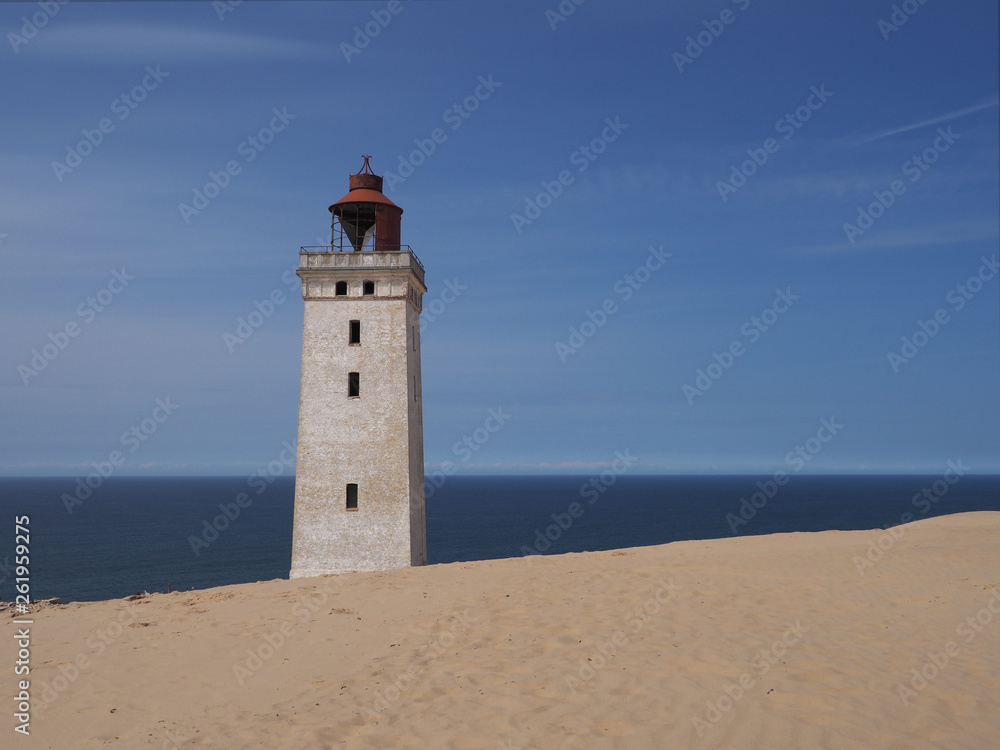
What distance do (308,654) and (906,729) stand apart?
9265 millimetres

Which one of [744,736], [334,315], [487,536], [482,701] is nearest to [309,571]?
[334,315]

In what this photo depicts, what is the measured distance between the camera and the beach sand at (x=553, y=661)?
8.91m

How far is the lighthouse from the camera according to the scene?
86.5ft

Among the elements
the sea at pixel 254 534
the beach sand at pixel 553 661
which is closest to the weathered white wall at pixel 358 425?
the beach sand at pixel 553 661

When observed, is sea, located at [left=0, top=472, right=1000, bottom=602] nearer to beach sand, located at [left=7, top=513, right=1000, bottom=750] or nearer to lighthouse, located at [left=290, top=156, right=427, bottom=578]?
lighthouse, located at [left=290, top=156, right=427, bottom=578]

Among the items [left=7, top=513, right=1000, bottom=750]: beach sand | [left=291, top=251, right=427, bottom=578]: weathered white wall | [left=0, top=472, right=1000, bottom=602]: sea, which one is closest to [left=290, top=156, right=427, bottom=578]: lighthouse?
[left=291, top=251, right=427, bottom=578]: weathered white wall

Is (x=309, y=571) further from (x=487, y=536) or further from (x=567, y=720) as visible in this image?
(x=487, y=536)

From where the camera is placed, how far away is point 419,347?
2984cm

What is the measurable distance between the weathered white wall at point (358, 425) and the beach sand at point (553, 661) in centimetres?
756

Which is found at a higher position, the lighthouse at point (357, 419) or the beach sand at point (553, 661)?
the lighthouse at point (357, 419)

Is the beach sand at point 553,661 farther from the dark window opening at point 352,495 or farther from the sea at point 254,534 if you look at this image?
the sea at point 254,534

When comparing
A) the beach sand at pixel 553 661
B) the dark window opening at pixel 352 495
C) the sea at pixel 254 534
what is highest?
the sea at pixel 254 534

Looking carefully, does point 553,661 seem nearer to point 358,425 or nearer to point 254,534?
point 358,425

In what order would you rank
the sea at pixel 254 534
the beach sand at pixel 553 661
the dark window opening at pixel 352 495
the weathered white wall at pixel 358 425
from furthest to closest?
the sea at pixel 254 534 < the dark window opening at pixel 352 495 < the weathered white wall at pixel 358 425 < the beach sand at pixel 553 661
